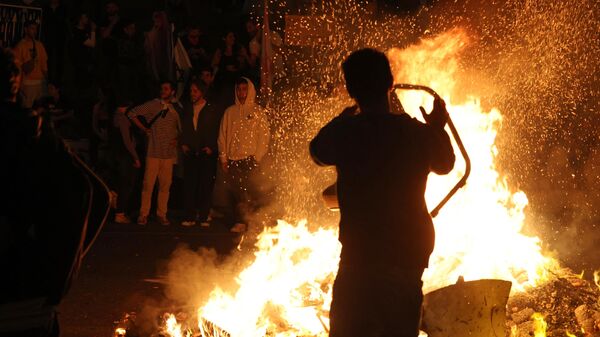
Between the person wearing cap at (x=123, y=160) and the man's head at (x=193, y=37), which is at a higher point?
the man's head at (x=193, y=37)

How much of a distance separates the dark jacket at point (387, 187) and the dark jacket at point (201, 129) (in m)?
7.79

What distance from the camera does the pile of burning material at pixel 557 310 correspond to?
6.18 meters

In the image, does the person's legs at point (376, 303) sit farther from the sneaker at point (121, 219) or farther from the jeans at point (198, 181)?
the sneaker at point (121, 219)

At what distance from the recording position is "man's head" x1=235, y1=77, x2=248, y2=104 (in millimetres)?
10898

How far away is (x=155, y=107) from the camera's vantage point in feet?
36.3

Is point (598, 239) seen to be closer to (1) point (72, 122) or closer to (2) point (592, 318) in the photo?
(2) point (592, 318)

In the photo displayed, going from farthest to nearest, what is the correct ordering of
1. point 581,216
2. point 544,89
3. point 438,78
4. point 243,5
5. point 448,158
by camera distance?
point 243,5 < point 544,89 < point 581,216 < point 438,78 < point 448,158

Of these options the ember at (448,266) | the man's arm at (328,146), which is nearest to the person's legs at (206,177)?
the ember at (448,266)

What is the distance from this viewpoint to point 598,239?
34.9 ft

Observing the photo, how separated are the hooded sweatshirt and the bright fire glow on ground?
2.94 meters

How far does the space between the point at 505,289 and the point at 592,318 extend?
60.2 inches

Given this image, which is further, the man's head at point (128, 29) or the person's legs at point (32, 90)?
the man's head at point (128, 29)

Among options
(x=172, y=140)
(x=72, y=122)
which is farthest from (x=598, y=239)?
(x=72, y=122)

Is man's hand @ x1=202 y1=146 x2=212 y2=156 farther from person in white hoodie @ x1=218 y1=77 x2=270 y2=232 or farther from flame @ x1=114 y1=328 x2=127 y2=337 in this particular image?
flame @ x1=114 y1=328 x2=127 y2=337
